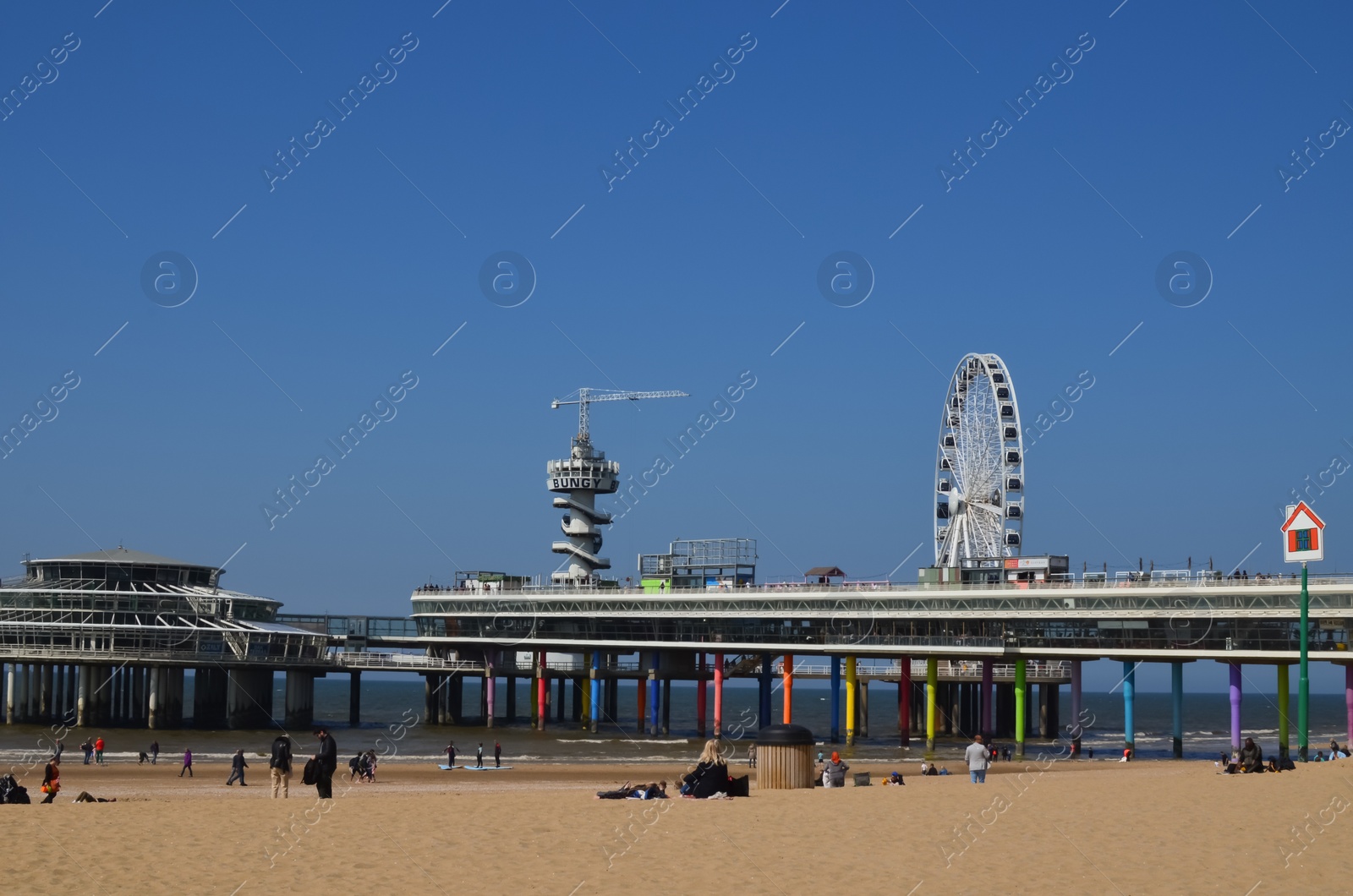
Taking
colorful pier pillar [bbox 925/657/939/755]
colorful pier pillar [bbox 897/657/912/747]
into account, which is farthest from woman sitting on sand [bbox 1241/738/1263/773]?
colorful pier pillar [bbox 897/657/912/747]

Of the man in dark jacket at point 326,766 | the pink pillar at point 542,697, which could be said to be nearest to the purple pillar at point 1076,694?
the pink pillar at point 542,697

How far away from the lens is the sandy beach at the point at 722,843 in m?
18.4

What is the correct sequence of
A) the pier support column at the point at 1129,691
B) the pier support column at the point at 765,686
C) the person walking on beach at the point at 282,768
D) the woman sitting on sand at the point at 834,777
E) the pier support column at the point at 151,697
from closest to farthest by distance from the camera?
1. the person walking on beach at the point at 282,768
2. the woman sitting on sand at the point at 834,777
3. the pier support column at the point at 1129,691
4. the pier support column at the point at 765,686
5. the pier support column at the point at 151,697

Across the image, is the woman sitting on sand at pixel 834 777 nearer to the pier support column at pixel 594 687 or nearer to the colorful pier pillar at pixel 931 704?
the colorful pier pillar at pixel 931 704

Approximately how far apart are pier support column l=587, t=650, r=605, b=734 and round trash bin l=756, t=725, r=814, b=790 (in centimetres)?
4501

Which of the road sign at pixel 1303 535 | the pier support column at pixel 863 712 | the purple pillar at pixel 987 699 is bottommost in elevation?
the pier support column at pixel 863 712

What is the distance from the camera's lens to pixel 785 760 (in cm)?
3100

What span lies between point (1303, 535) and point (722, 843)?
1884 centimetres

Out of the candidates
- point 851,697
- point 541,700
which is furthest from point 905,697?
point 541,700

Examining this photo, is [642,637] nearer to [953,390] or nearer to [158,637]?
[953,390]

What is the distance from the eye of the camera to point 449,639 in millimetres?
82875

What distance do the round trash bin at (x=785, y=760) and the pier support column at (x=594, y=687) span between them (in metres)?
45.0

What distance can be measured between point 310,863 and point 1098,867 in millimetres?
10240

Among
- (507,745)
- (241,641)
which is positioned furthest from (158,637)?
(507,745)
